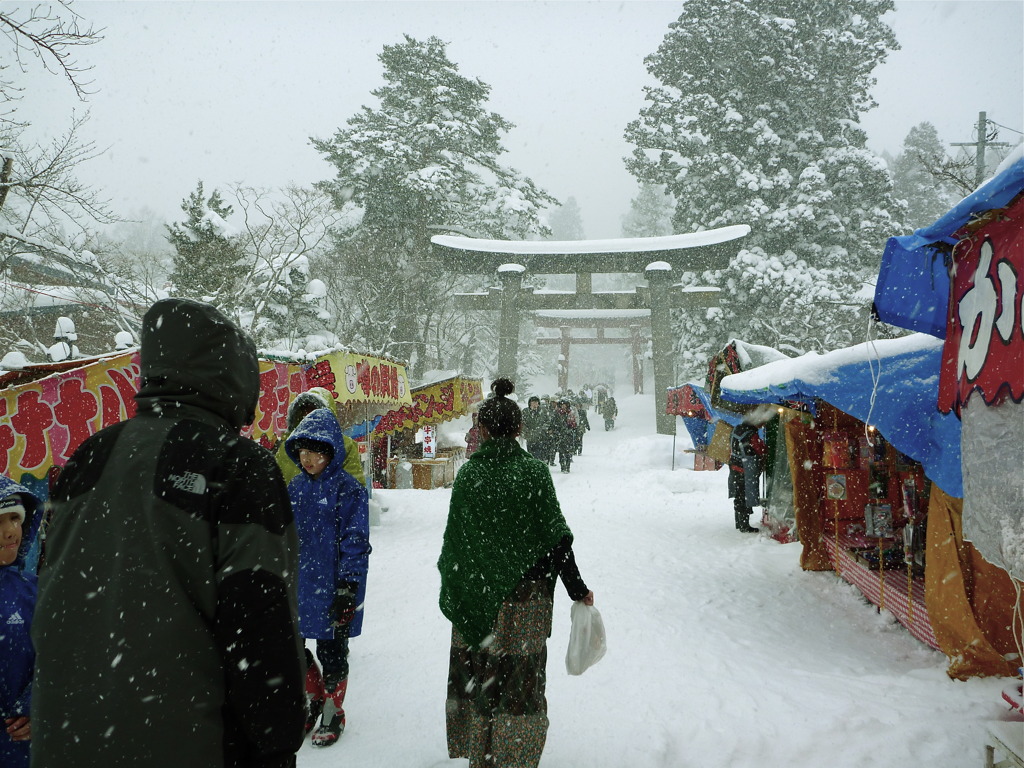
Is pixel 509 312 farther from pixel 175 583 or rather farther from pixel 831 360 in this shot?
pixel 175 583

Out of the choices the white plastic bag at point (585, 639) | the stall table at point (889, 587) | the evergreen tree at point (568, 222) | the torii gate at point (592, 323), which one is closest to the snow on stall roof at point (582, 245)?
the torii gate at point (592, 323)

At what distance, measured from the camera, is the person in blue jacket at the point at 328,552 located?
313 cm

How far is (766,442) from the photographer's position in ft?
27.6

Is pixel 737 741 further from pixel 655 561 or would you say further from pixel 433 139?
pixel 433 139

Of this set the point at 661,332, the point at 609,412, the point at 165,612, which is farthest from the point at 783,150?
the point at 165,612

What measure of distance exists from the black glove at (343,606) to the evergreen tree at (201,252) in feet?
46.7

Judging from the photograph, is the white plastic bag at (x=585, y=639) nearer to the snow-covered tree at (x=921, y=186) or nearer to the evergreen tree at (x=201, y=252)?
the evergreen tree at (x=201, y=252)

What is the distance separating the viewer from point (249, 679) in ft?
4.14

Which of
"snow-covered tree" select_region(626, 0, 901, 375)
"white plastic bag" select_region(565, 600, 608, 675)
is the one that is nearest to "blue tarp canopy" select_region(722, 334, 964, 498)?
"white plastic bag" select_region(565, 600, 608, 675)

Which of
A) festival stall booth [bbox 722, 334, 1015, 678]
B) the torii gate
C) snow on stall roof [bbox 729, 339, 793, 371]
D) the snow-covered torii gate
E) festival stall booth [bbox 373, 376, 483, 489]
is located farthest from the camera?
the torii gate

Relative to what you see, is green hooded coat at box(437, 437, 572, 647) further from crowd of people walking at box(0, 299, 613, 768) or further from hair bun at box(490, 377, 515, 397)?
crowd of people walking at box(0, 299, 613, 768)

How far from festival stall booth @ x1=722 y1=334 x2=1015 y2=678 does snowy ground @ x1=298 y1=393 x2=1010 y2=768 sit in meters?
0.29

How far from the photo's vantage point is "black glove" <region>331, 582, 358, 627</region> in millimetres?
3088

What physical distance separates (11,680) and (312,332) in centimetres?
1957
